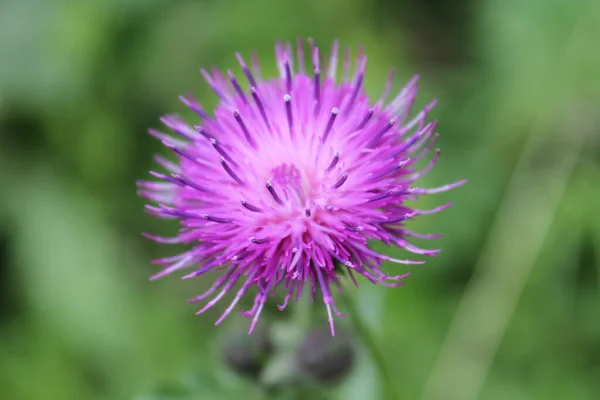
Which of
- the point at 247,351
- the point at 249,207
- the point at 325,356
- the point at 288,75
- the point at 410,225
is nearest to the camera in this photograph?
→ the point at 249,207

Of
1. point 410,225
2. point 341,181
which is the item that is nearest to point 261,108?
point 341,181

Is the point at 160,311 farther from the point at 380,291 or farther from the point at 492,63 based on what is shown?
the point at 492,63

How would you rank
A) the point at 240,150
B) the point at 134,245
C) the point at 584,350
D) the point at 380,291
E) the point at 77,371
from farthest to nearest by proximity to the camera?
the point at 134,245
the point at 77,371
the point at 584,350
the point at 380,291
the point at 240,150

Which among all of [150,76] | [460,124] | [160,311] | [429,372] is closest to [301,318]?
[429,372]

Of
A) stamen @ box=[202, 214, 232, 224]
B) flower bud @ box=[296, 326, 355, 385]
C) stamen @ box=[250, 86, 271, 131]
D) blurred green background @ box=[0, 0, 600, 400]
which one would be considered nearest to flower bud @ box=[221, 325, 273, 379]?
flower bud @ box=[296, 326, 355, 385]

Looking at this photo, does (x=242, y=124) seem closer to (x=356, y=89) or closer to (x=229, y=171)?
(x=229, y=171)

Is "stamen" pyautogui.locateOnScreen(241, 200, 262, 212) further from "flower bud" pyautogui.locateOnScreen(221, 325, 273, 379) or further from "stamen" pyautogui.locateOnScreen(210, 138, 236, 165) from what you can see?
"flower bud" pyautogui.locateOnScreen(221, 325, 273, 379)
